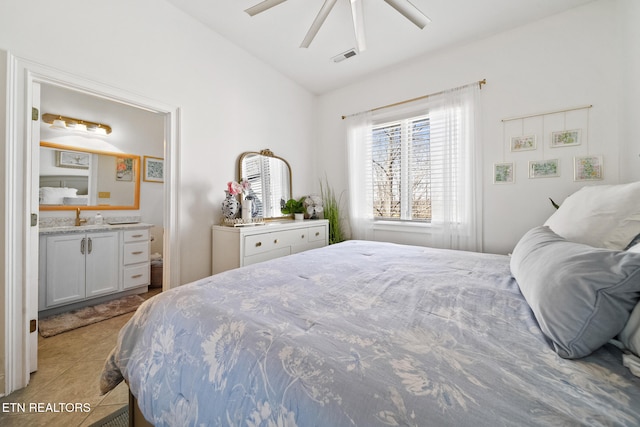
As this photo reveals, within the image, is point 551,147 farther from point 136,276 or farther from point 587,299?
point 136,276

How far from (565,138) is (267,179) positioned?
113 inches

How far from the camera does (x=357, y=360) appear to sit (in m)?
0.60

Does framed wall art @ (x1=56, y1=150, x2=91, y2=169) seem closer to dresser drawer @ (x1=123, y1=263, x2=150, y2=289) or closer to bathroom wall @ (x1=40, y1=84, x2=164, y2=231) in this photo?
bathroom wall @ (x1=40, y1=84, x2=164, y2=231)

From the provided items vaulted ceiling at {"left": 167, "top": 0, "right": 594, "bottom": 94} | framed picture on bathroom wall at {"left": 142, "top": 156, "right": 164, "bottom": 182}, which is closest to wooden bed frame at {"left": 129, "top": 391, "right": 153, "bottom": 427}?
vaulted ceiling at {"left": 167, "top": 0, "right": 594, "bottom": 94}

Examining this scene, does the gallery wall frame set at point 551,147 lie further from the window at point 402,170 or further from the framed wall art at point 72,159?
the framed wall art at point 72,159

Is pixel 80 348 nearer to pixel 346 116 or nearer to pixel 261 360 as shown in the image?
pixel 261 360

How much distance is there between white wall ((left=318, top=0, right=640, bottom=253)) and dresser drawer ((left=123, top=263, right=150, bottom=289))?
3.92 meters

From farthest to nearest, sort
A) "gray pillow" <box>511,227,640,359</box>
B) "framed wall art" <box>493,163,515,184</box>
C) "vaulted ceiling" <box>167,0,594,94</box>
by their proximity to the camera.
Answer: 1. "framed wall art" <box>493,163,515,184</box>
2. "vaulted ceiling" <box>167,0,594,94</box>
3. "gray pillow" <box>511,227,640,359</box>

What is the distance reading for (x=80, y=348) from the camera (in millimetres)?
1922

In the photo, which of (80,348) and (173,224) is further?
(173,224)

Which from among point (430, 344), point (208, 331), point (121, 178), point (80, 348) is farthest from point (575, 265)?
point (121, 178)

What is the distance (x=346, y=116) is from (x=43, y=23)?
2.75m

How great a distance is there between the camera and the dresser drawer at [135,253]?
116 inches

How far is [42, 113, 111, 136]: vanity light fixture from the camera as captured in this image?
282 cm
